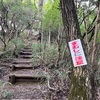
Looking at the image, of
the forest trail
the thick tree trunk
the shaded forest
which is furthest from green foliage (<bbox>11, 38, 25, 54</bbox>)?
the thick tree trunk

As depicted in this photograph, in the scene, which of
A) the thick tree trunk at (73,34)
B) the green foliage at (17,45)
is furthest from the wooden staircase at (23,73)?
the thick tree trunk at (73,34)

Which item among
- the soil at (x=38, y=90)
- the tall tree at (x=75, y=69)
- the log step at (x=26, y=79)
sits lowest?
the soil at (x=38, y=90)

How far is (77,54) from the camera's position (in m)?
2.71

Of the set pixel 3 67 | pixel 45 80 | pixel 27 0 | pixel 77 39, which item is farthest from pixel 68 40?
pixel 27 0

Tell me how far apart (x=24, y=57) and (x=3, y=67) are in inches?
73.0

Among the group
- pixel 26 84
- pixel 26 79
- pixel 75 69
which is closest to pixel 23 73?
pixel 26 79

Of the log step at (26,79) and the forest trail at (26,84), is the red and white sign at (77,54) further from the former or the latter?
the log step at (26,79)

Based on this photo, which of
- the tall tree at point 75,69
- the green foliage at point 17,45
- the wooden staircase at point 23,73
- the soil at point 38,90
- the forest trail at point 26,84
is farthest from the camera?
the green foliage at point 17,45

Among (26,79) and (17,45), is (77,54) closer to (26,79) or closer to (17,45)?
(26,79)

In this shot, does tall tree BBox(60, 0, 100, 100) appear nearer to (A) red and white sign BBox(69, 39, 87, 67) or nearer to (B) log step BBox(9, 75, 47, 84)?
(A) red and white sign BBox(69, 39, 87, 67)

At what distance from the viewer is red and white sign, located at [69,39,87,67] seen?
2670mm

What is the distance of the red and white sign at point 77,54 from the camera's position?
8.76ft

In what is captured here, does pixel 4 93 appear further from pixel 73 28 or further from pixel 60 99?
pixel 73 28

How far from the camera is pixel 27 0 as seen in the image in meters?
9.45
